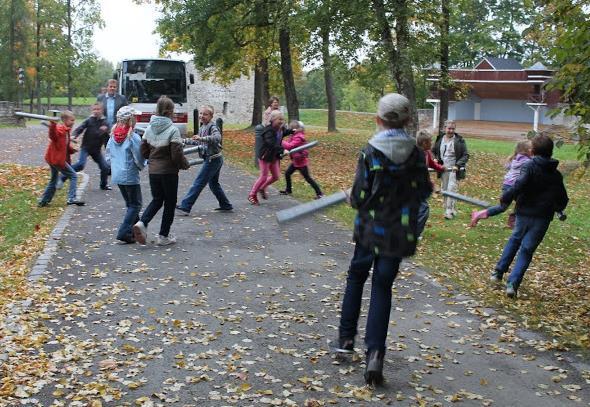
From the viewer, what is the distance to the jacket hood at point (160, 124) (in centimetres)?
952

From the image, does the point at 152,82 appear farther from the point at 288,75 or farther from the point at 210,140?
the point at 210,140

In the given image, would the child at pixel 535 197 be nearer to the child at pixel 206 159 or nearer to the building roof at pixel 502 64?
the child at pixel 206 159

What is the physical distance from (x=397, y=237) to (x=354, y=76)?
21700 mm

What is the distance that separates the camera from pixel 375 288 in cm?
529

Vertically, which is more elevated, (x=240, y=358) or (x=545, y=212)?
(x=545, y=212)

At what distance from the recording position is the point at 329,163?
2291cm

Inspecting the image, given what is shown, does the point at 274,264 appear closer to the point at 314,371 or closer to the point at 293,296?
the point at 293,296


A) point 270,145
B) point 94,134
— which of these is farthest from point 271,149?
point 94,134

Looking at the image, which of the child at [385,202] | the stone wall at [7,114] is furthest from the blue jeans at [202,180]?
the stone wall at [7,114]

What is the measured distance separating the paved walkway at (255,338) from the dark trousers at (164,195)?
392mm

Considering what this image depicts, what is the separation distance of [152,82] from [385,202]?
2405 cm

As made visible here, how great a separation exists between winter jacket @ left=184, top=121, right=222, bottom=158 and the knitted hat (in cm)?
709

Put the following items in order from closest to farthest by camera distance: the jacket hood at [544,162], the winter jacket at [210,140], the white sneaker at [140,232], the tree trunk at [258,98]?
the jacket hood at [544,162] → the white sneaker at [140,232] → the winter jacket at [210,140] → the tree trunk at [258,98]

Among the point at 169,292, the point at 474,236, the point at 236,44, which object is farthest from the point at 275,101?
the point at 236,44
